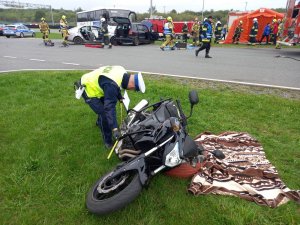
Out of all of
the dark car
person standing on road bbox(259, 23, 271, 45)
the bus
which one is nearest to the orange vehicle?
person standing on road bbox(259, 23, 271, 45)

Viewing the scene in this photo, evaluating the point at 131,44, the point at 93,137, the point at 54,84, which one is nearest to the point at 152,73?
the point at 54,84

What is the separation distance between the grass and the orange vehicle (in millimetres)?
9208

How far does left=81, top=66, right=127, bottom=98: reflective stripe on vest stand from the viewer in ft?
11.1

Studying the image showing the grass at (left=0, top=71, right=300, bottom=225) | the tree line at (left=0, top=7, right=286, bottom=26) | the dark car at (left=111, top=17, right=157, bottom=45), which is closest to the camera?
the grass at (left=0, top=71, right=300, bottom=225)

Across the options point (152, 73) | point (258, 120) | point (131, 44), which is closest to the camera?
point (258, 120)

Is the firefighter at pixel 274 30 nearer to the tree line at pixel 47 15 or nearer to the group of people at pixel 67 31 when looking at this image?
the group of people at pixel 67 31

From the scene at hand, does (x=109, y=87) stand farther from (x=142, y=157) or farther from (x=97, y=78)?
(x=142, y=157)

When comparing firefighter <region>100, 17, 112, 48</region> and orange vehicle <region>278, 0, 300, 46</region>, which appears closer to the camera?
orange vehicle <region>278, 0, 300, 46</region>

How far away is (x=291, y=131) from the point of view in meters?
4.62

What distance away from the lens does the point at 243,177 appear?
327 centimetres

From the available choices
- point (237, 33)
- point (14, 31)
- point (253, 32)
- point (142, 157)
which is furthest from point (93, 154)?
point (14, 31)

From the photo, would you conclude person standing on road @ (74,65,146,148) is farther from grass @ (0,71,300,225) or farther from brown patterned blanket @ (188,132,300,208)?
brown patterned blanket @ (188,132,300,208)

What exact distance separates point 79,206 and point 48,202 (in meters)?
0.37

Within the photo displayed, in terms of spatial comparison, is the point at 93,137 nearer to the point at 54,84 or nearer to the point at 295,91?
the point at 54,84
